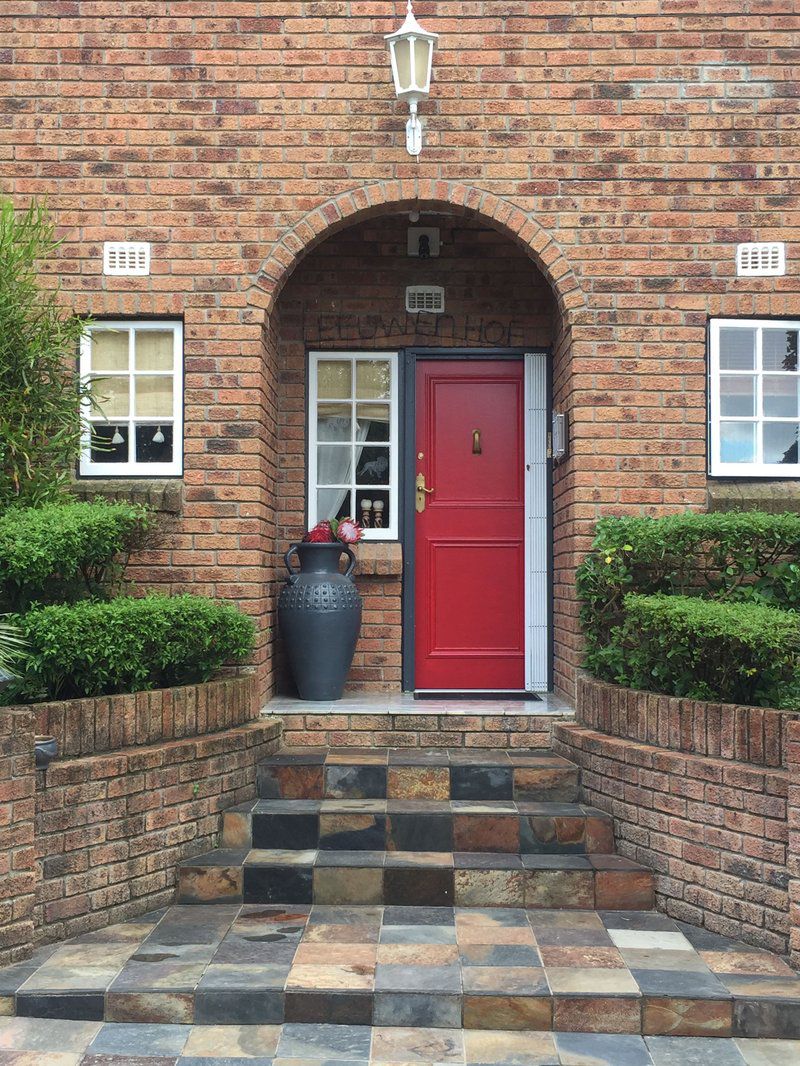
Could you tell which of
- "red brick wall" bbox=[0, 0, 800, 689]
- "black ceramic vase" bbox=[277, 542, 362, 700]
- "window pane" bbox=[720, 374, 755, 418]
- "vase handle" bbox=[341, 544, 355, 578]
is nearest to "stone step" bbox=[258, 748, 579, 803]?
"black ceramic vase" bbox=[277, 542, 362, 700]

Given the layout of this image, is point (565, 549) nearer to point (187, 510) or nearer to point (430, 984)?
point (187, 510)

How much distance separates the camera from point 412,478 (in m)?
6.86

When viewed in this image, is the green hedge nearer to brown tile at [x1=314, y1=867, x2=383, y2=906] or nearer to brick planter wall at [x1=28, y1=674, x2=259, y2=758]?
brown tile at [x1=314, y1=867, x2=383, y2=906]

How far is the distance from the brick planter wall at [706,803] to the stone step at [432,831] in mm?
215

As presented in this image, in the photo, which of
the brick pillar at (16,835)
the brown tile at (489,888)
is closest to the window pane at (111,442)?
the brick pillar at (16,835)

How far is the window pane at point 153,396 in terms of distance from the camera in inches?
239

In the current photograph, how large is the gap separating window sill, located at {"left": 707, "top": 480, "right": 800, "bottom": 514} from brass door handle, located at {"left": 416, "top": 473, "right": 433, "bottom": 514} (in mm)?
1832

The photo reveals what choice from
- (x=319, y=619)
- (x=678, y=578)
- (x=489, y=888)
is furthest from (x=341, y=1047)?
(x=678, y=578)

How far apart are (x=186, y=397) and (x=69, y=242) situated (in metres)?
1.10

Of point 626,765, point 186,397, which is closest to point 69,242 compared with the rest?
point 186,397

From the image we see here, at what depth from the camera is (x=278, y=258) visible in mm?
5918

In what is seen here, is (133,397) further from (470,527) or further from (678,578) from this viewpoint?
(678,578)

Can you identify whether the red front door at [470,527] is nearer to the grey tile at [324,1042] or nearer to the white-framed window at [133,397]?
the white-framed window at [133,397]

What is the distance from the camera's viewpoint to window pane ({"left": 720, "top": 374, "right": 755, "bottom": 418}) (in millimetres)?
6066
